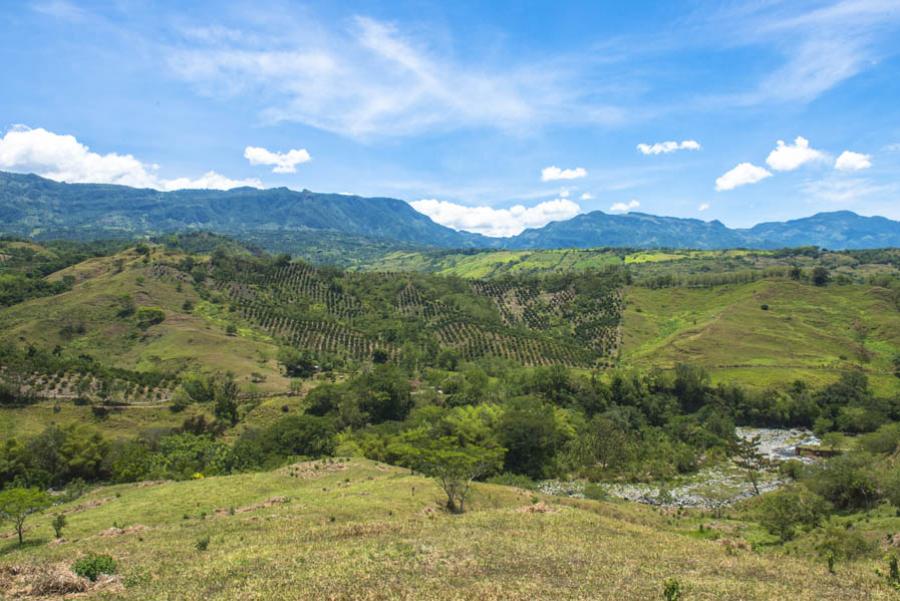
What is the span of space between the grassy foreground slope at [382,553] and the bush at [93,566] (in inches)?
30.0

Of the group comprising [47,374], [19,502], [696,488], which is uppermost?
[19,502]

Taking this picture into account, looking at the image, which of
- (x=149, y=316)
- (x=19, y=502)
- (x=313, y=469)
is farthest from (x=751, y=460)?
(x=149, y=316)

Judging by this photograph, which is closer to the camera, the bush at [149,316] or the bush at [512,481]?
the bush at [512,481]

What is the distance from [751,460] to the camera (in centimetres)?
9656

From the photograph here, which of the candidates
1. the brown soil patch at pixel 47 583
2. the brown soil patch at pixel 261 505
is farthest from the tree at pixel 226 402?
the brown soil patch at pixel 47 583

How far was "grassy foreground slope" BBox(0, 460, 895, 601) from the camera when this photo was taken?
26.1 metres

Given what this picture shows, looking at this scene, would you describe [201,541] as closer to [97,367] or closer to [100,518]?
[100,518]

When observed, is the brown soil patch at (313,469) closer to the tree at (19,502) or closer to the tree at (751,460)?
the tree at (19,502)

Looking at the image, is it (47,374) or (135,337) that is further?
(135,337)

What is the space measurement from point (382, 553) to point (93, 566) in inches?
615

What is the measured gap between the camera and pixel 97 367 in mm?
116250

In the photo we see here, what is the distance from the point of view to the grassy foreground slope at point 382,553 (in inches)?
1027

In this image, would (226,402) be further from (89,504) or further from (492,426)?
(492,426)

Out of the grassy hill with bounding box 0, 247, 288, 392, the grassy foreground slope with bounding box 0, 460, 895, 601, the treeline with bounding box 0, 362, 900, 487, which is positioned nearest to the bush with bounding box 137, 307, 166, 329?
the grassy hill with bounding box 0, 247, 288, 392
